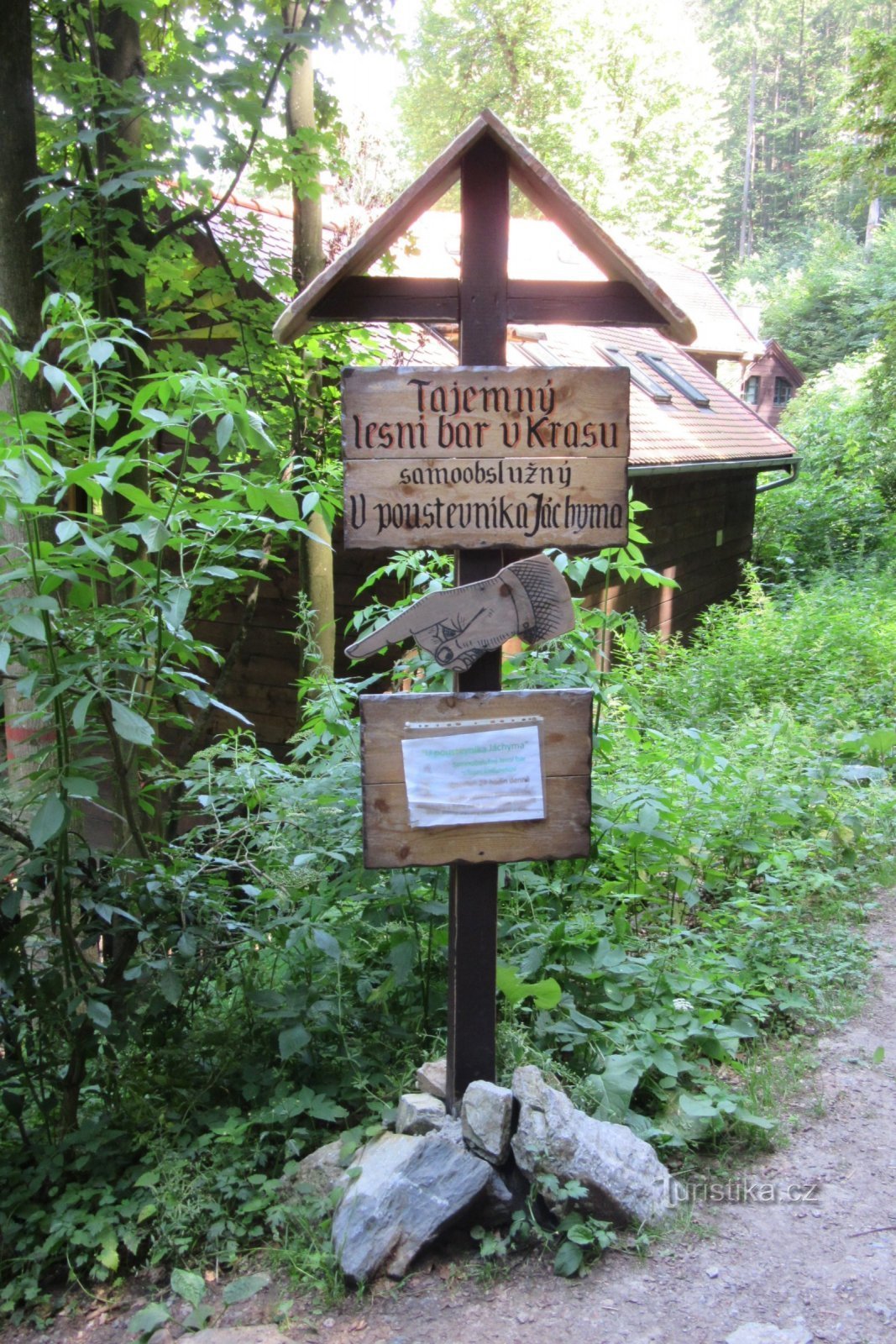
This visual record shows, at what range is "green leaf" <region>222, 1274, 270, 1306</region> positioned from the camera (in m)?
2.40

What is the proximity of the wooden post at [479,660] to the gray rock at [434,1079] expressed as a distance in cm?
4

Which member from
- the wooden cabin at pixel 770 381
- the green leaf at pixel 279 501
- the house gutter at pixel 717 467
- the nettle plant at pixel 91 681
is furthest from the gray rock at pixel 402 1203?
the wooden cabin at pixel 770 381

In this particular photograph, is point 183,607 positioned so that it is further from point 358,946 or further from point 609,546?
point 358,946

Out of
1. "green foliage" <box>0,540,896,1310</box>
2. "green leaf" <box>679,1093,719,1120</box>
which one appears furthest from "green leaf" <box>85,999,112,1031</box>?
"green leaf" <box>679,1093,719,1120</box>

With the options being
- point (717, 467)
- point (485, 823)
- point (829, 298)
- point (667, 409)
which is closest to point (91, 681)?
point (485, 823)

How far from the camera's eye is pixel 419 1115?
2725 millimetres

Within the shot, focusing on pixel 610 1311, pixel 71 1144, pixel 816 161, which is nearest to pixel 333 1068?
pixel 71 1144

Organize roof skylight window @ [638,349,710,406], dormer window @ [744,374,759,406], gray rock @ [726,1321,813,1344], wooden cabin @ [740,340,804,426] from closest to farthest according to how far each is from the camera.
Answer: gray rock @ [726,1321,813,1344] < roof skylight window @ [638,349,710,406] < wooden cabin @ [740,340,804,426] < dormer window @ [744,374,759,406]

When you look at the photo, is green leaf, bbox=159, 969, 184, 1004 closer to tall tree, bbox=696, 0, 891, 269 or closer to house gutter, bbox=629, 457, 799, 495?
house gutter, bbox=629, 457, 799, 495

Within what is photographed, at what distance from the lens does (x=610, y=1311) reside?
2.32 m

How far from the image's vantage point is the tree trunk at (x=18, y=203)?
3.59m

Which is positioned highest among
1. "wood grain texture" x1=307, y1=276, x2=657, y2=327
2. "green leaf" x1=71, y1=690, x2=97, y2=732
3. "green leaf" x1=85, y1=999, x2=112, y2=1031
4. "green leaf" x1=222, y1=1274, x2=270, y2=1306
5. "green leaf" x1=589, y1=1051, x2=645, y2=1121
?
"wood grain texture" x1=307, y1=276, x2=657, y2=327

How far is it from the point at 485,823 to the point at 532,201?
1637 mm

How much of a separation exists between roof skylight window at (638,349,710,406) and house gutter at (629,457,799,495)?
4.32 ft
